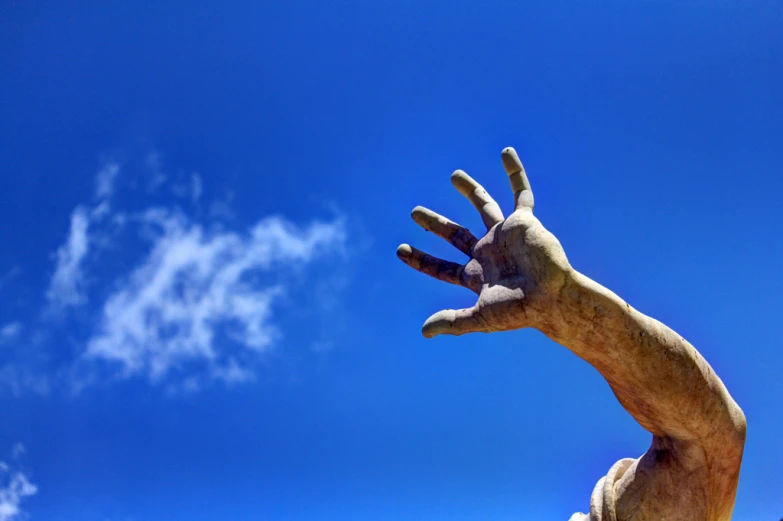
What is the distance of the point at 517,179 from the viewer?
756 centimetres

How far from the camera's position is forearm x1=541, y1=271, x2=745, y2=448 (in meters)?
Answer: 6.25

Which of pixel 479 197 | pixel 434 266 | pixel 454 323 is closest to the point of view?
pixel 454 323

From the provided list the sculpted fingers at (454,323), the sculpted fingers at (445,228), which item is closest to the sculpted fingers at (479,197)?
the sculpted fingers at (445,228)

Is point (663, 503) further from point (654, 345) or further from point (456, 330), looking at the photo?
point (456, 330)

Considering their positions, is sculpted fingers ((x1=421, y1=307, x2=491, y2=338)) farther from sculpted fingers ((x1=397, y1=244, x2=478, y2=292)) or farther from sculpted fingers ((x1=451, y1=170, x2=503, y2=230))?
sculpted fingers ((x1=451, y1=170, x2=503, y2=230))

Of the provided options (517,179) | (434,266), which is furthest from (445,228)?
(517,179)

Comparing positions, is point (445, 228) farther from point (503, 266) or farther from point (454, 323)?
point (454, 323)

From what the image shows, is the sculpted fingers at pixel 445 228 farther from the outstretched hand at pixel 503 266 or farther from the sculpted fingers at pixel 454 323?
the sculpted fingers at pixel 454 323

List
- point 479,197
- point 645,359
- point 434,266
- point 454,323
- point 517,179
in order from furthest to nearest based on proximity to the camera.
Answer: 1. point 434,266
2. point 479,197
3. point 517,179
4. point 454,323
5. point 645,359

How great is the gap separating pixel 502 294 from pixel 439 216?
195 cm

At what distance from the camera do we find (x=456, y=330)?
22.4 ft

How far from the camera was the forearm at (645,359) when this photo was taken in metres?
6.25

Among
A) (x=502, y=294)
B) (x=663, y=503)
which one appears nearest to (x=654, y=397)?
(x=663, y=503)

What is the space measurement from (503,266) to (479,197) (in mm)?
1360
